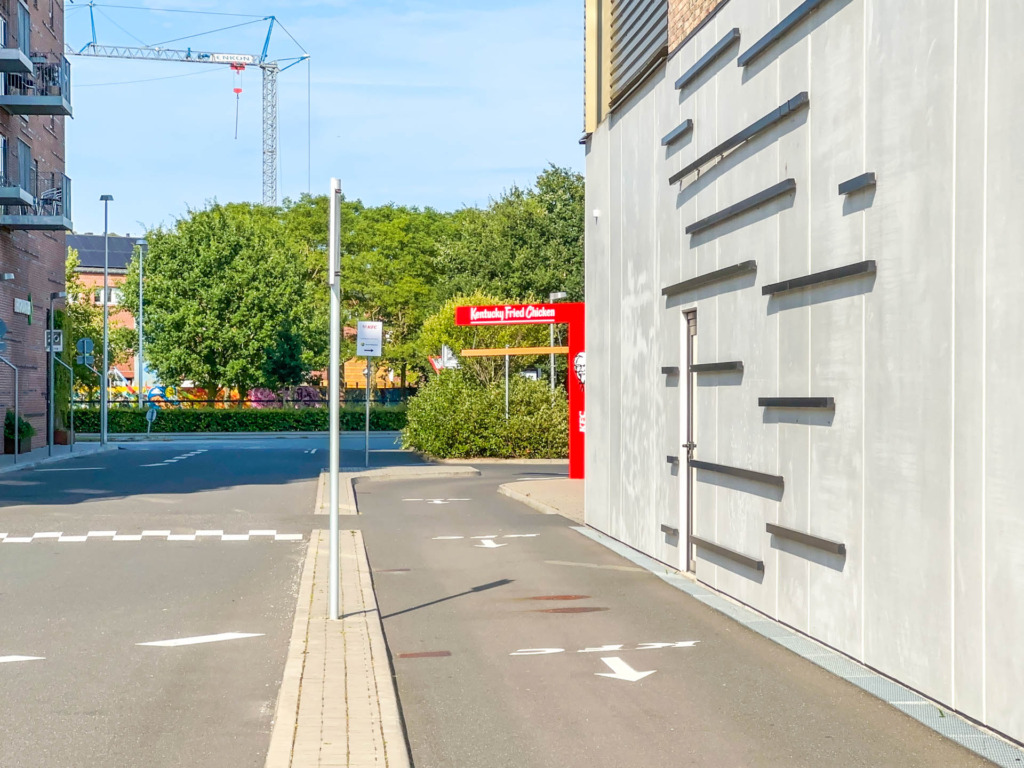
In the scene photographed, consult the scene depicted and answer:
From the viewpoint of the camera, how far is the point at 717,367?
972 cm

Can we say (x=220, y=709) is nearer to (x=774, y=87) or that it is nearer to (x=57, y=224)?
(x=774, y=87)

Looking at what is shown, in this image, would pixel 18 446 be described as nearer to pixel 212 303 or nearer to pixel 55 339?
pixel 55 339

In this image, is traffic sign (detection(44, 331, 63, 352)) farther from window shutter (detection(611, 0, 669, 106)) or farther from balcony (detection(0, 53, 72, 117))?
window shutter (detection(611, 0, 669, 106))

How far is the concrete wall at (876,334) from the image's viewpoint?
5.58 m

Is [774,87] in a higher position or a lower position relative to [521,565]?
higher

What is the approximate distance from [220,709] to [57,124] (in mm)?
36661

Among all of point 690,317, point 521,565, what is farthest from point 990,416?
point 521,565

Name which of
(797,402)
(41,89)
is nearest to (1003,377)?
(797,402)

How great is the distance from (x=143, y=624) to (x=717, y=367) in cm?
470

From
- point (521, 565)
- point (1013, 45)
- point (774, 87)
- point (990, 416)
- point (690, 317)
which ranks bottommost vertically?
point (521, 565)

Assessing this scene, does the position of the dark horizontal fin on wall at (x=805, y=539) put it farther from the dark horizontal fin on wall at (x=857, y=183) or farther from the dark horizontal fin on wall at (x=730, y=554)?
the dark horizontal fin on wall at (x=857, y=183)

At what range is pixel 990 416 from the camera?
561cm

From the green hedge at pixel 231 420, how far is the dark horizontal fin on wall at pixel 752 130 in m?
42.7

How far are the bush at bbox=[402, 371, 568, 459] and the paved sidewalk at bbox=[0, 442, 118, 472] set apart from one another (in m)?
9.53
